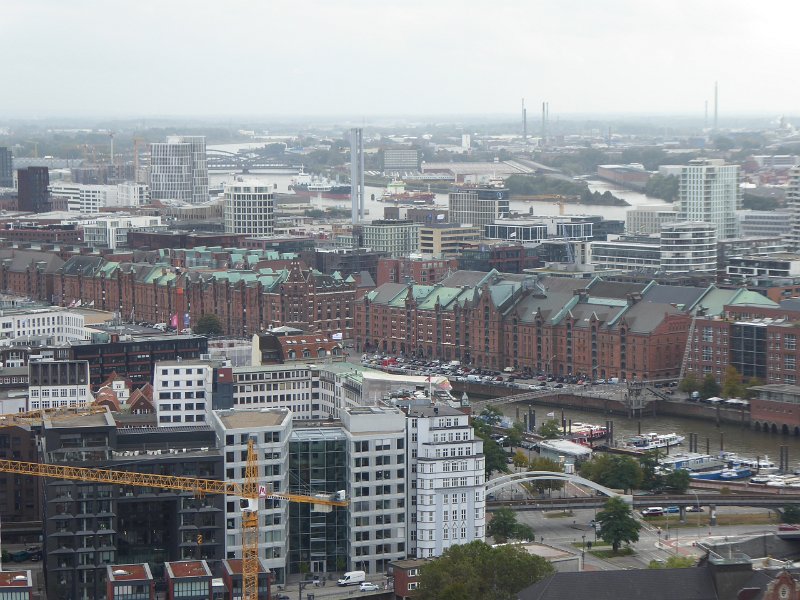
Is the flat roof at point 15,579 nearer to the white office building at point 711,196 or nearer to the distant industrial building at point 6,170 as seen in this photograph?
the white office building at point 711,196

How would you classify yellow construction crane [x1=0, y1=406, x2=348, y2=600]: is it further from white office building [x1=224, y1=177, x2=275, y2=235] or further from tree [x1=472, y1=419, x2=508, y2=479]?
white office building [x1=224, y1=177, x2=275, y2=235]

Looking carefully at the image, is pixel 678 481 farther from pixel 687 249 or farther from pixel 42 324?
pixel 687 249

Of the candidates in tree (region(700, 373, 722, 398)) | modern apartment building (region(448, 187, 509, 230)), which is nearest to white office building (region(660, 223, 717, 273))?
tree (region(700, 373, 722, 398))

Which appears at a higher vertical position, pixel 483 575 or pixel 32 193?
pixel 32 193

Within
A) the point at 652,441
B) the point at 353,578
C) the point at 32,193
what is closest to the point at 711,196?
the point at 32,193

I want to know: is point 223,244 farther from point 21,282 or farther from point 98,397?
point 98,397

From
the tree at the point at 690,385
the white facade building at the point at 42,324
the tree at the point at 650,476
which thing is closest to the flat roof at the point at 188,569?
the tree at the point at 650,476
